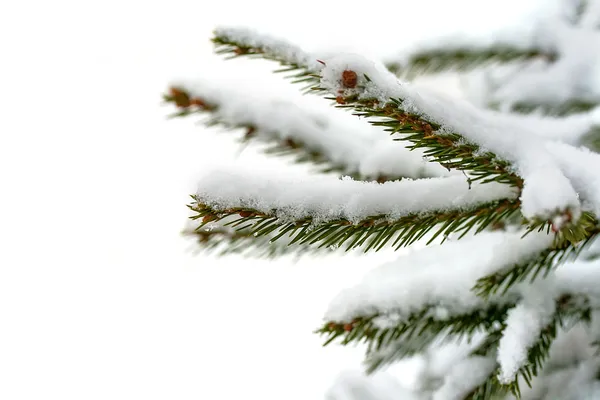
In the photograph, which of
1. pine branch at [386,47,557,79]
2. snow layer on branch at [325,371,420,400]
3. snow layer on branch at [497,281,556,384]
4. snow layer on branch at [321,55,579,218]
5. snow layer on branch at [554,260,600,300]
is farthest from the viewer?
pine branch at [386,47,557,79]

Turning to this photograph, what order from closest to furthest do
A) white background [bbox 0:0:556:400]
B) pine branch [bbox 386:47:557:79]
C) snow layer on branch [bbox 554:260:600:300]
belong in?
snow layer on branch [bbox 554:260:600:300] → pine branch [bbox 386:47:557:79] → white background [bbox 0:0:556:400]

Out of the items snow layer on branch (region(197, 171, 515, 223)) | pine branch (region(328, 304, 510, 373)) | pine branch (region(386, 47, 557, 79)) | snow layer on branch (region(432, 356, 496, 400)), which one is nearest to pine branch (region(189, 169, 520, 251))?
snow layer on branch (region(197, 171, 515, 223))

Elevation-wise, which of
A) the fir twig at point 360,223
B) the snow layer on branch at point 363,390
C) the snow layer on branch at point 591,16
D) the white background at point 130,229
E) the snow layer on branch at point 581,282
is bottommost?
the snow layer on branch at point 581,282

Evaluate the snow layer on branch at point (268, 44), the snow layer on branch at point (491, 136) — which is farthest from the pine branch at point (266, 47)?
the snow layer on branch at point (491, 136)

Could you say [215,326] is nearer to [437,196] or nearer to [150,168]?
[150,168]

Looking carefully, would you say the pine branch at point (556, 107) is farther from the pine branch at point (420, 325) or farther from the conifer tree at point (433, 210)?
the pine branch at point (420, 325)

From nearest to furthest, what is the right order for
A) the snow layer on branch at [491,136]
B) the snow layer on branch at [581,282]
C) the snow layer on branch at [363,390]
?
1. the snow layer on branch at [491,136]
2. the snow layer on branch at [581,282]
3. the snow layer on branch at [363,390]

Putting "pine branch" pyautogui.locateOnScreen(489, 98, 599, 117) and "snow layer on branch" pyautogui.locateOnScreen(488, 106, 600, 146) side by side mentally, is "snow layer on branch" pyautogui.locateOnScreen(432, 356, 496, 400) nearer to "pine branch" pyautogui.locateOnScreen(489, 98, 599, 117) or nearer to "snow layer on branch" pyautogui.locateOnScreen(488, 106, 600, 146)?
"snow layer on branch" pyautogui.locateOnScreen(488, 106, 600, 146)
